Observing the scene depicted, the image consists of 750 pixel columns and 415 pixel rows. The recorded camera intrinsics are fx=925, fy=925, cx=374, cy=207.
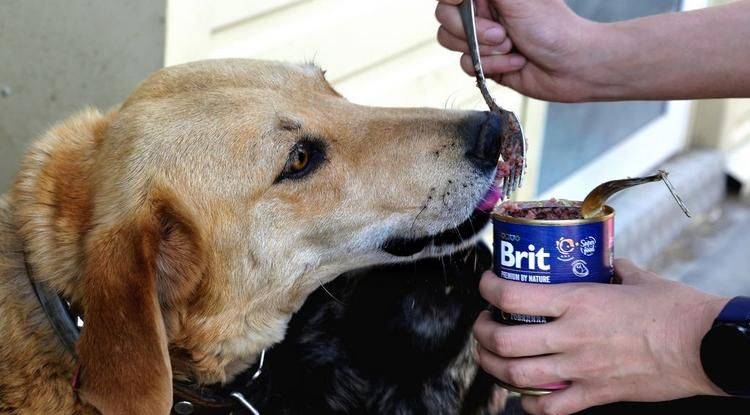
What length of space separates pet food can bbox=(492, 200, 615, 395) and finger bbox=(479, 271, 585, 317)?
2 centimetres

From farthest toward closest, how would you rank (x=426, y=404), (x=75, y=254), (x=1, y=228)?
1. (x=426, y=404)
2. (x=1, y=228)
3. (x=75, y=254)

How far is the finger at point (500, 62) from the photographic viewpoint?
9.64 ft

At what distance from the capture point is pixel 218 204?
2.48m

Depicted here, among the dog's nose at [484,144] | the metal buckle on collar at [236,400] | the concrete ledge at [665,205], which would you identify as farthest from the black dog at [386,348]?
the concrete ledge at [665,205]

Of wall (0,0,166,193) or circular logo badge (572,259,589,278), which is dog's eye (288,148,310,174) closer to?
circular logo badge (572,259,589,278)

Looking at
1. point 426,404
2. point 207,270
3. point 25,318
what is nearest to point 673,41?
point 426,404

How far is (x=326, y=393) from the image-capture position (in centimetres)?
266

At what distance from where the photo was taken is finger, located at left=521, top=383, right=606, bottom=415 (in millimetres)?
2164

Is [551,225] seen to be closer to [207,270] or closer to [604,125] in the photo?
[207,270]

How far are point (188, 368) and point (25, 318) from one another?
439mm

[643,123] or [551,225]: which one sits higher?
[551,225]

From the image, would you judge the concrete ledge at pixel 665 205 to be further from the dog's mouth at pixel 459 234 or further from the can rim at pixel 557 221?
the can rim at pixel 557 221

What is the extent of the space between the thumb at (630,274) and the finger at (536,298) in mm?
286

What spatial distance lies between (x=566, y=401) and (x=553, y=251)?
0.38m
